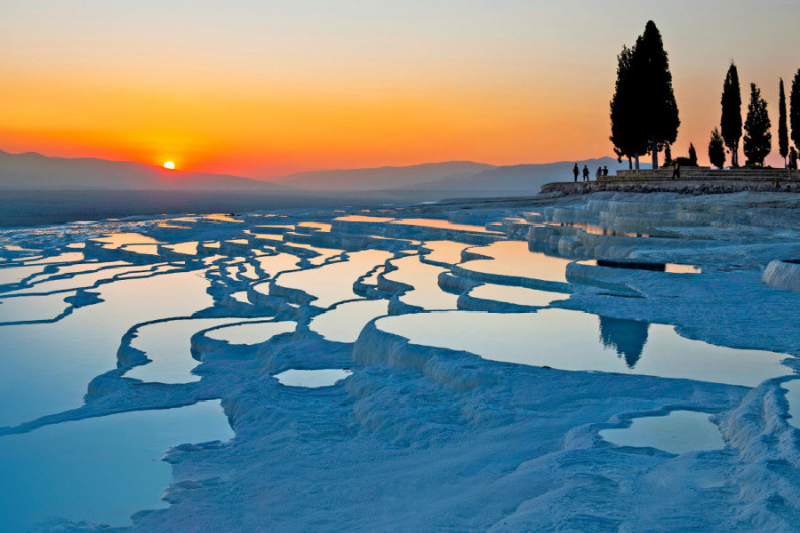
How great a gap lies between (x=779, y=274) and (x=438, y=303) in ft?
17.5

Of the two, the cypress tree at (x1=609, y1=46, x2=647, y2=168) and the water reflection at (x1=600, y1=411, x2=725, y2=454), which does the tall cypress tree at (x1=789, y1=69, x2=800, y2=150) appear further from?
the water reflection at (x1=600, y1=411, x2=725, y2=454)

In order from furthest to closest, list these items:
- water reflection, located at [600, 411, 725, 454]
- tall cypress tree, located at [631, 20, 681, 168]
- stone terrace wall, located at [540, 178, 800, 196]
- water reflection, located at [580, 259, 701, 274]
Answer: tall cypress tree, located at [631, 20, 681, 168] → stone terrace wall, located at [540, 178, 800, 196] → water reflection, located at [580, 259, 701, 274] → water reflection, located at [600, 411, 725, 454]

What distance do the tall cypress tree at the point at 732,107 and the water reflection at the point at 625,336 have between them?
32.7 metres

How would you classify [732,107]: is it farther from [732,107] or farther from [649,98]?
[649,98]

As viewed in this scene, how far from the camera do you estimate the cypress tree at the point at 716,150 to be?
152 feet

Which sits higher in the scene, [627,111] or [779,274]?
[627,111]

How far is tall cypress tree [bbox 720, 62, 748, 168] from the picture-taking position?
37906 millimetres

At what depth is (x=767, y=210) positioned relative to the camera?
20.9 m

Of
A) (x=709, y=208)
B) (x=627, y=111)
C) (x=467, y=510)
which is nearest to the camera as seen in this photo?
(x=467, y=510)

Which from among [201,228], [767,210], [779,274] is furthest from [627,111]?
[779,274]

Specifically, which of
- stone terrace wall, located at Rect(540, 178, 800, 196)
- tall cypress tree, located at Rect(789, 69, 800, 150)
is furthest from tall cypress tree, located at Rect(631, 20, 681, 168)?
tall cypress tree, located at Rect(789, 69, 800, 150)

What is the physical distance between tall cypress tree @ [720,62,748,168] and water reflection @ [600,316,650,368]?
107 feet

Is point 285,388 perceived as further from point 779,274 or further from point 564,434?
point 779,274

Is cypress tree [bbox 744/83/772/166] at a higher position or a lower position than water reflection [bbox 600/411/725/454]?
higher
